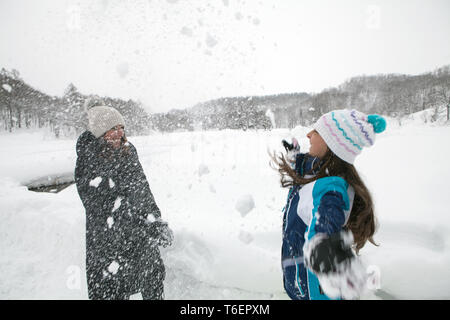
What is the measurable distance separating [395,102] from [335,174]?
4244 centimetres

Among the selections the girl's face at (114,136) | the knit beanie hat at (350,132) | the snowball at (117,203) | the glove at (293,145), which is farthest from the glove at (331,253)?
the girl's face at (114,136)

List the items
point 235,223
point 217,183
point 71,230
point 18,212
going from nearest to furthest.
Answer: point 235,223 → point 71,230 → point 18,212 → point 217,183

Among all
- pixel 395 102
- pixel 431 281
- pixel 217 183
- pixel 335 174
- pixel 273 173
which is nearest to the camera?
pixel 335 174

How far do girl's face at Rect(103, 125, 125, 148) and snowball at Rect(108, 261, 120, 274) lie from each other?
0.97m

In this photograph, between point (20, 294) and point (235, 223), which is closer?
point (20, 294)

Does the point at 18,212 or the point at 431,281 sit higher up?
the point at 18,212

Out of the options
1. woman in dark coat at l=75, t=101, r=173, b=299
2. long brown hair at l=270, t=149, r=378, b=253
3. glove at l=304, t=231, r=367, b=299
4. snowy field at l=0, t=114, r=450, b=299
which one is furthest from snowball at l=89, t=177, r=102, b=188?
glove at l=304, t=231, r=367, b=299

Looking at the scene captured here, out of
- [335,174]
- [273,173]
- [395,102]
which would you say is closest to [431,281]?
[335,174]

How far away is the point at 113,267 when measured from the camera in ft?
5.58

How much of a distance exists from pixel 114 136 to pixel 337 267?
1762mm

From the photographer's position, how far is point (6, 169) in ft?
21.7

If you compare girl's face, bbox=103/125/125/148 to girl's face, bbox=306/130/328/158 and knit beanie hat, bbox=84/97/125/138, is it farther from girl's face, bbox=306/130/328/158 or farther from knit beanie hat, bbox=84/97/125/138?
girl's face, bbox=306/130/328/158

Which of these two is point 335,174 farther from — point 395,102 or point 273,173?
point 395,102
